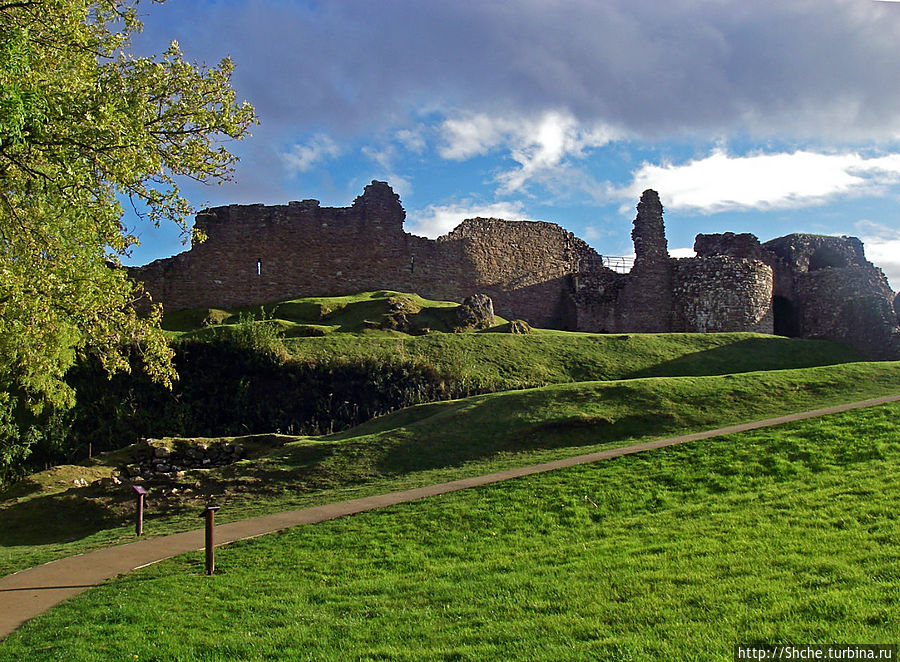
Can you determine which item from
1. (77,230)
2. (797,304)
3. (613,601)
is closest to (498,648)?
(613,601)

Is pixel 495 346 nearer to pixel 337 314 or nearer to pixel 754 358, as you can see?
pixel 337 314

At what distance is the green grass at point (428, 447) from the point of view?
1410 cm

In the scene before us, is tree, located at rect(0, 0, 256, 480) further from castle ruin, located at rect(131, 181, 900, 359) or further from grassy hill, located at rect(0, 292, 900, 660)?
castle ruin, located at rect(131, 181, 900, 359)

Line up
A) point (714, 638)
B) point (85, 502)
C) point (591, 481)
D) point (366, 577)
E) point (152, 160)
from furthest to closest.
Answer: point (85, 502) < point (591, 481) < point (152, 160) < point (366, 577) < point (714, 638)

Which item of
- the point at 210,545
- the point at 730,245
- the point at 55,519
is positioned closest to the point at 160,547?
the point at 210,545

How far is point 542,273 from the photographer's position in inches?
1471

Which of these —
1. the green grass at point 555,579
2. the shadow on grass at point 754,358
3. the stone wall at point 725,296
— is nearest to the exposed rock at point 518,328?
the shadow on grass at point 754,358

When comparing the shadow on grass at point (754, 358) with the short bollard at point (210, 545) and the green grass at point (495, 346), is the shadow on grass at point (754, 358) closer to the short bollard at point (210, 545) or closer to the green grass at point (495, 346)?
the green grass at point (495, 346)

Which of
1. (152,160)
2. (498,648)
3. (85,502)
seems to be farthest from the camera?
(85,502)

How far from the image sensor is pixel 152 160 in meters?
9.69

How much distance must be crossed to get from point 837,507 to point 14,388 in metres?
21.0

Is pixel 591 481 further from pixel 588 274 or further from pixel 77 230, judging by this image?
pixel 588 274

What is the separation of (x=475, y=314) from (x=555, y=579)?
74.4 feet

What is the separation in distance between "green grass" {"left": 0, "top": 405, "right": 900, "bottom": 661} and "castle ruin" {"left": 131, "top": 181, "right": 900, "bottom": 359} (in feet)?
73.1
